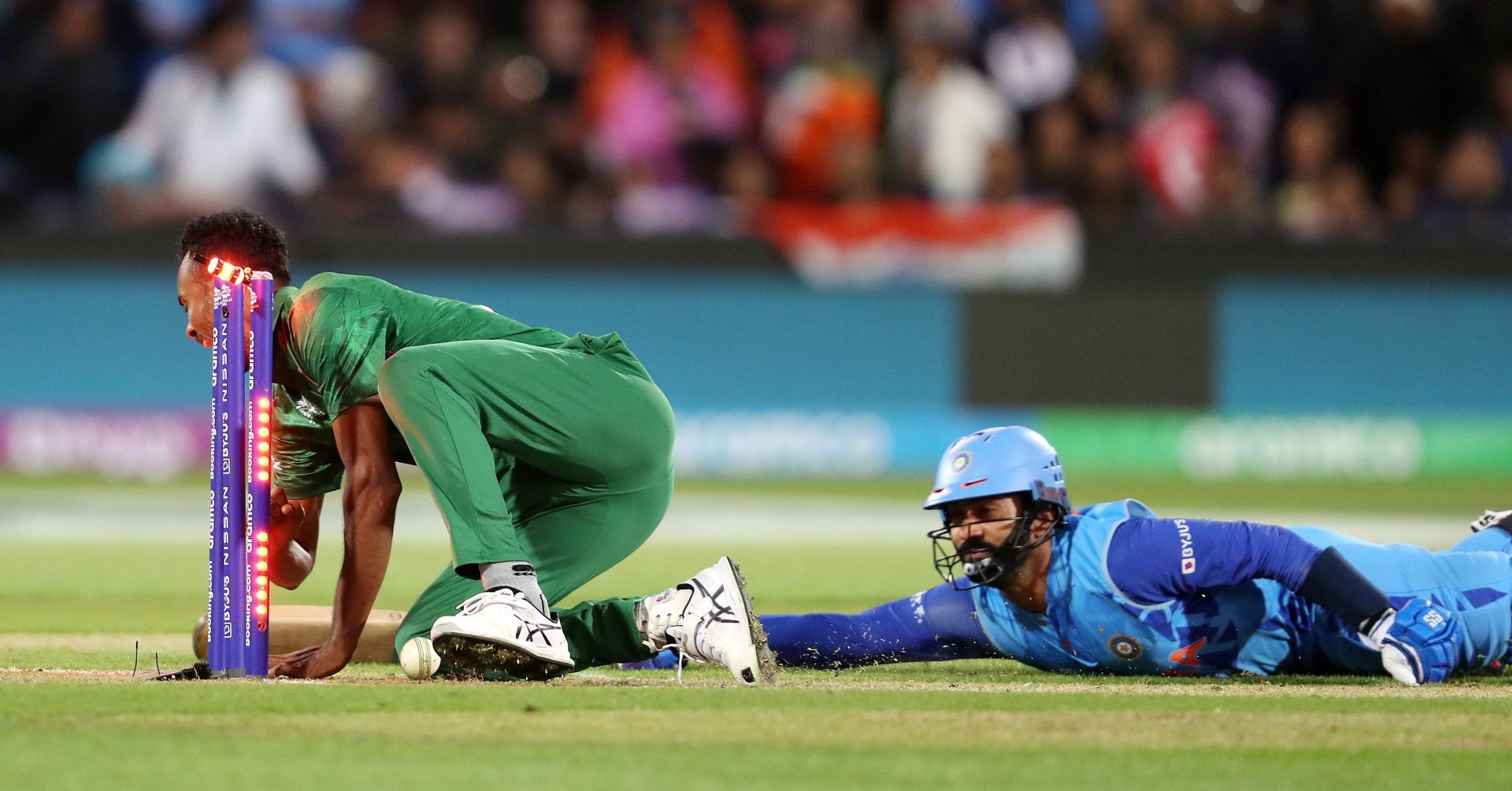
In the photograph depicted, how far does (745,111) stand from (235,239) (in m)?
11.1

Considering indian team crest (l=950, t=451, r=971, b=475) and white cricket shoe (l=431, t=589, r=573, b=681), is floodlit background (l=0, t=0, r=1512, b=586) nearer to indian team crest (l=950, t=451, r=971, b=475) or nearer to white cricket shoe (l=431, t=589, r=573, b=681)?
indian team crest (l=950, t=451, r=971, b=475)

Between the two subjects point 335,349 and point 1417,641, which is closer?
point 335,349

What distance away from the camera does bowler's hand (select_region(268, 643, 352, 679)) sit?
5.06m

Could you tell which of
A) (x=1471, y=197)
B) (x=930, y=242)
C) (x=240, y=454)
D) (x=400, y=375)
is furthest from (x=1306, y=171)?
(x=240, y=454)

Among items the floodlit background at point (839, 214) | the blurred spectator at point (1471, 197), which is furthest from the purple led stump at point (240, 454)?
the blurred spectator at point (1471, 197)

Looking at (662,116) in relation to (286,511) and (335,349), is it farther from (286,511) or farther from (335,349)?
(335,349)

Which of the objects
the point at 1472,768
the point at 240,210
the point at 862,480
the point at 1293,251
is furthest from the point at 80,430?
the point at 1472,768

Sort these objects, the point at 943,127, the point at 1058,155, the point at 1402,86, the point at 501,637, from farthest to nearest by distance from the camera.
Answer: the point at 1402,86 < the point at 1058,155 < the point at 943,127 < the point at 501,637

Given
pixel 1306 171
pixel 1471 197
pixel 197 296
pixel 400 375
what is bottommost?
pixel 400 375

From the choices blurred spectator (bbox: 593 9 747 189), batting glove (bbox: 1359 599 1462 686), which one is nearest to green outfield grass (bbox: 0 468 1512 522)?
blurred spectator (bbox: 593 9 747 189)

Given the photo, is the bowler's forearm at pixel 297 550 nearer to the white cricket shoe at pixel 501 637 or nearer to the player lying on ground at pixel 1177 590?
the white cricket shoe at pixel 501 637

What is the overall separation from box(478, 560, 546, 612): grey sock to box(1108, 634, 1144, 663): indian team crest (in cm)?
158

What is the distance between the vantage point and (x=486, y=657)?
4840 millimetres

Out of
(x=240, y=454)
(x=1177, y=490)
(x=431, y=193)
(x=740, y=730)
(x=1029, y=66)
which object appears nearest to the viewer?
(x=740, y=730)
